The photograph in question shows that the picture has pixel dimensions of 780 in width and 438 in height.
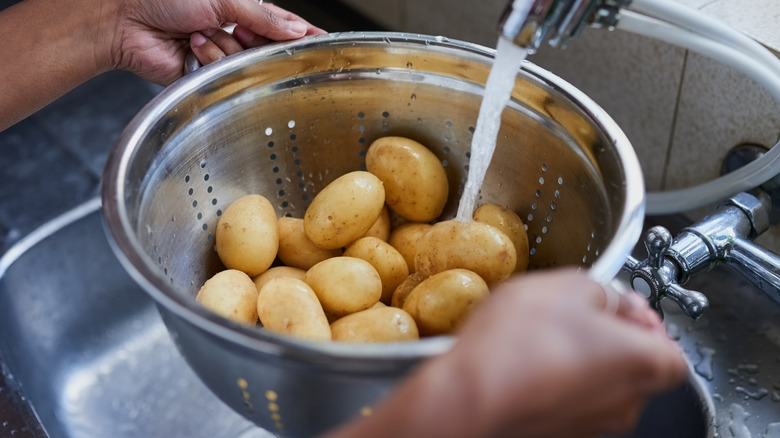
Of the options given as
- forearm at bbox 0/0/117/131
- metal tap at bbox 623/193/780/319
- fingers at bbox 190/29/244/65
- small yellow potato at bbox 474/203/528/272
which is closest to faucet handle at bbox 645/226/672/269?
metal tap at bbox 623/193/780/319

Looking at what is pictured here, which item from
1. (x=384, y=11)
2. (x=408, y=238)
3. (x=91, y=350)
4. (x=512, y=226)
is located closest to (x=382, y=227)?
(x=408, y=238)

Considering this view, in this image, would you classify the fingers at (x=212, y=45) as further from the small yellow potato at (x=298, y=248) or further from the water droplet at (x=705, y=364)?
the water droplet at (x=705, y=364)

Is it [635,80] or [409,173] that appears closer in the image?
[409,173]

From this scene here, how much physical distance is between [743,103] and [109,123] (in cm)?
89

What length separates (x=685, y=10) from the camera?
621mm

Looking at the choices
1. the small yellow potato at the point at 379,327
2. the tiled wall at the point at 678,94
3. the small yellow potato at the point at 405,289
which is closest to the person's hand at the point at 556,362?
the small yellow potato at the point at 379,327

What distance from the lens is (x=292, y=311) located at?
0.56 metres

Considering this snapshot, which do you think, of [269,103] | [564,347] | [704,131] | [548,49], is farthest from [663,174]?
[564,347]

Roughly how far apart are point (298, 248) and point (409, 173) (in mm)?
129

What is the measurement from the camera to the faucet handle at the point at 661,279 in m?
0.63

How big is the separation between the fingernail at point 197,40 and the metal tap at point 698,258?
47 cm

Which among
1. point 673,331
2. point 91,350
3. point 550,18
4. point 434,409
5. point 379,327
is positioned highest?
point 550,18

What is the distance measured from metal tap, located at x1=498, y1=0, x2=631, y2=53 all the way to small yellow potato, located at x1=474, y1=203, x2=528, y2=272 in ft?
0.62

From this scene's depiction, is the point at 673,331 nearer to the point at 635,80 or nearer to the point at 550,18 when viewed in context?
the point at 635,80
